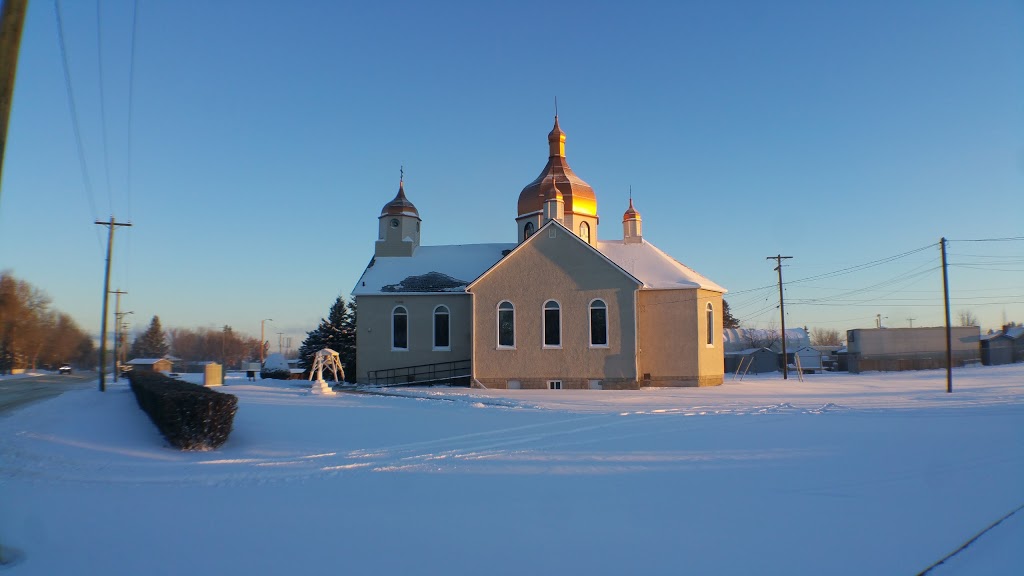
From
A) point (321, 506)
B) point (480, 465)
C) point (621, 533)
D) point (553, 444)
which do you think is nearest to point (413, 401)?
point (553, 444)


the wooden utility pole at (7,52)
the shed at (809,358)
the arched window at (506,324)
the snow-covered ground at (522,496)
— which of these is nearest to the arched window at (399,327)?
the arched window at (506,324)

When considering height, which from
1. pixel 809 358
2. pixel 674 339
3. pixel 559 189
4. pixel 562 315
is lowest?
pixel 809 358

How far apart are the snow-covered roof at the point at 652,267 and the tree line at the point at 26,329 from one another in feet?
202

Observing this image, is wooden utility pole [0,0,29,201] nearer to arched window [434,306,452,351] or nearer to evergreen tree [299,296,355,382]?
arched window [434,306,452,351]

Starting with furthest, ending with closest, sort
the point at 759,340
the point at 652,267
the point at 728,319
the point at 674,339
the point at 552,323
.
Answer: the point at 728,319
the point at 759,340
the point at 652,267
the point at 674,339
the point at 552,323

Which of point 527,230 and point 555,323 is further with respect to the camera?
point 527,230

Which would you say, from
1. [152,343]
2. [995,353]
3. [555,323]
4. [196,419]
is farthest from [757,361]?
[152,343]

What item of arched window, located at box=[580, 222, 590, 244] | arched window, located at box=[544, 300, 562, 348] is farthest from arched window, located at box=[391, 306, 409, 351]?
arched window, located at box=[580, 222, 590, 244]

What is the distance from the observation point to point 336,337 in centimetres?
4494

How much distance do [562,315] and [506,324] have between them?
2548 mm

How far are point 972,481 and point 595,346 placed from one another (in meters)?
19.4

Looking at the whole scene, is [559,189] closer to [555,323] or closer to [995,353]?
[555,323]

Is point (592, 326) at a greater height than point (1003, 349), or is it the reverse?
point (592, 326)

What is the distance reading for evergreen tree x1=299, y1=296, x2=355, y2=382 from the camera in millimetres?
43844
